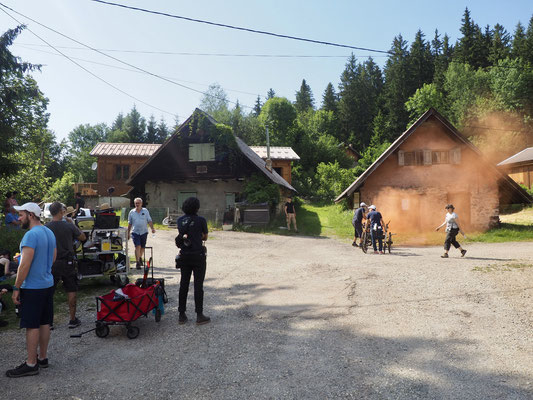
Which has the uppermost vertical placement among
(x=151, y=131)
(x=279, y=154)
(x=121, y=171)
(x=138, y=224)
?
(x=151, y=131)

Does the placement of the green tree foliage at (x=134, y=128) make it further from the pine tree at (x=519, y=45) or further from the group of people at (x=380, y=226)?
the pine tree at (x=519, y=45)

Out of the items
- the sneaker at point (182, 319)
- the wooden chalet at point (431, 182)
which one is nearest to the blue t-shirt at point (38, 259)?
the sneaker at point (182, 319)

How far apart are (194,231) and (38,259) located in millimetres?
2232

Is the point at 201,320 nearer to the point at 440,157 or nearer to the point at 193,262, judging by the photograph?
the point at 193,262

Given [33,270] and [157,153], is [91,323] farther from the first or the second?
[157,153]

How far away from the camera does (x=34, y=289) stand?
13.9 ft

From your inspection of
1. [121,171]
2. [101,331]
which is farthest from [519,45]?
[101,331]

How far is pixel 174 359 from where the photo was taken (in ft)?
14.9

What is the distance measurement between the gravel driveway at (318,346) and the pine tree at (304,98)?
80.5 m

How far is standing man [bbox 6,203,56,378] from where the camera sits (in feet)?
13.6

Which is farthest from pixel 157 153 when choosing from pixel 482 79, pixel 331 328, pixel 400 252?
pixel 482 79

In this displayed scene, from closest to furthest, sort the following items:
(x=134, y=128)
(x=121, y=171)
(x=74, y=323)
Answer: (x=74, y=323) → (x=121, y=171) → (x=134, y=128)

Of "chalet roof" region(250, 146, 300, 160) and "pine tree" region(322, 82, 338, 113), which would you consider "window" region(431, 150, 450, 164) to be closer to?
"chalet roof" region(250, 146, 300, 160)

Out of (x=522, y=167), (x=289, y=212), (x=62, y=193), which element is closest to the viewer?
(x=289, y=212)
